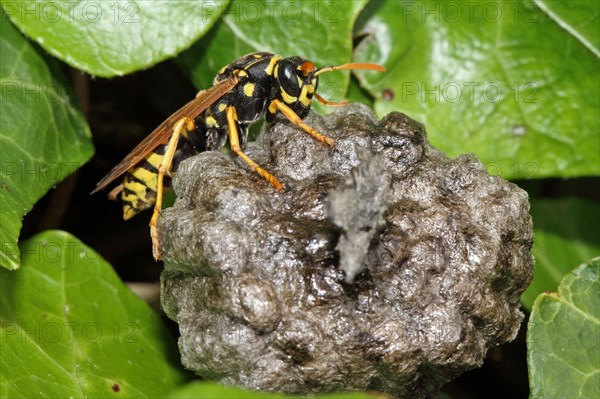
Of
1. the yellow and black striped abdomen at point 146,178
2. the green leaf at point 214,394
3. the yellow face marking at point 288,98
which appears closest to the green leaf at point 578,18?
the yellow face marking at point 288,98

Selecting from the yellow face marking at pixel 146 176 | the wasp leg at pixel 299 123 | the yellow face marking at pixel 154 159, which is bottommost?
the yellow face marking at pixel 146 176

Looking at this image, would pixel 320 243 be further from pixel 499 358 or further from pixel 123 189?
pixel 499 358

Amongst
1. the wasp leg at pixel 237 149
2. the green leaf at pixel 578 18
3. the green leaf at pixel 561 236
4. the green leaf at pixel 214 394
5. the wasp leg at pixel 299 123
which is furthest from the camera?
the green leaf at pixel 561 236

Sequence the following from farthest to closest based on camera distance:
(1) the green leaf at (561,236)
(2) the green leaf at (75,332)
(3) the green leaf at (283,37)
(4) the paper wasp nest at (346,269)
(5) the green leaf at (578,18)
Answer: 1. (1) the green leaf at (561,236)
2. (5) the green leaf at (578,18)
3. (3) the green leaf at (283,37)
4. (2) the green leaf at (75,332)
5. (4) the paper wasp nest at (346,269)

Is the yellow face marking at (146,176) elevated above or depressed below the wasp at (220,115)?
below

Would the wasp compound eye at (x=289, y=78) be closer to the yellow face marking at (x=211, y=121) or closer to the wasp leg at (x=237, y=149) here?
the wasp leg at (x=237, y=149)

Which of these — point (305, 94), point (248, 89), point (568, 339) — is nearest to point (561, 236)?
point (568, 339)

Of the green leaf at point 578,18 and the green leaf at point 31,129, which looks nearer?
the green leaf at point 31,129
